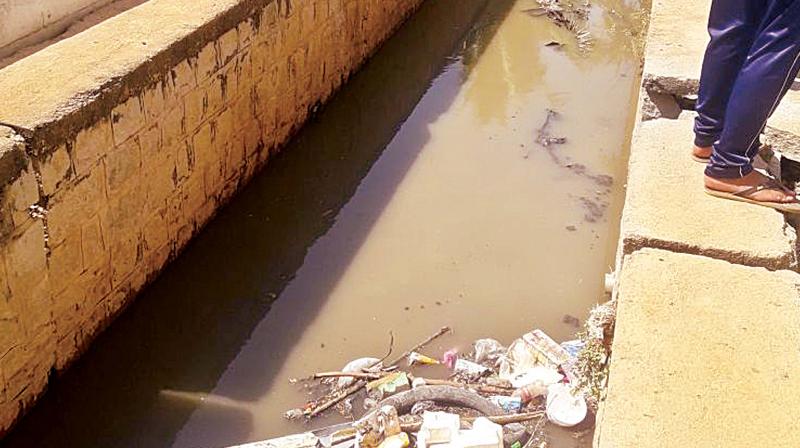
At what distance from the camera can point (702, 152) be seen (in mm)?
3506

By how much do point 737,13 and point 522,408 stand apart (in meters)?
1.78

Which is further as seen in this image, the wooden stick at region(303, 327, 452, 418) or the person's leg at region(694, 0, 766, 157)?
the wooden stick at region(303, 327, 452, 418)

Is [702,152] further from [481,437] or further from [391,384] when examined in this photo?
[391,384]

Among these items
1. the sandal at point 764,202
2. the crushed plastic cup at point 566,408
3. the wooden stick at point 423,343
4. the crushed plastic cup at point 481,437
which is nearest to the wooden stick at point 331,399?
the wooden stick at point 423,343

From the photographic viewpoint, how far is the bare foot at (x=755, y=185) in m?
3.21

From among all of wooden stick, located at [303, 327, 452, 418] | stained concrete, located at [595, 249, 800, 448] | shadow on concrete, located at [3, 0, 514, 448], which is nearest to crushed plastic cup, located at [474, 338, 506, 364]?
wooden stick, located at [303, 327, 452, 418]

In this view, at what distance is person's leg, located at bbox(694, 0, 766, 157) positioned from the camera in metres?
3.13

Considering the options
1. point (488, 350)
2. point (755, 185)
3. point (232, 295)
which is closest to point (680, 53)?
point (755, 185)

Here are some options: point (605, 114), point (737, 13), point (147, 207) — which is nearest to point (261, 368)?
point (147, 207)

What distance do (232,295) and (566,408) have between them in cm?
186

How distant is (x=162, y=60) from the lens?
4.03m

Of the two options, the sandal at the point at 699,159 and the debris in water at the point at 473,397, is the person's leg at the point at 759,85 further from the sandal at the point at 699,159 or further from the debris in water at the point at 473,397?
the debris in water at the point at 473,397

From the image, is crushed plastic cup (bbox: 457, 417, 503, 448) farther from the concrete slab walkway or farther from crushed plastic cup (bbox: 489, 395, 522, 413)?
the concrete slab walkway

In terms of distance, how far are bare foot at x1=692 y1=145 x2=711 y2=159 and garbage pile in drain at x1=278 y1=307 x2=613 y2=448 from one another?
2.70 feet
